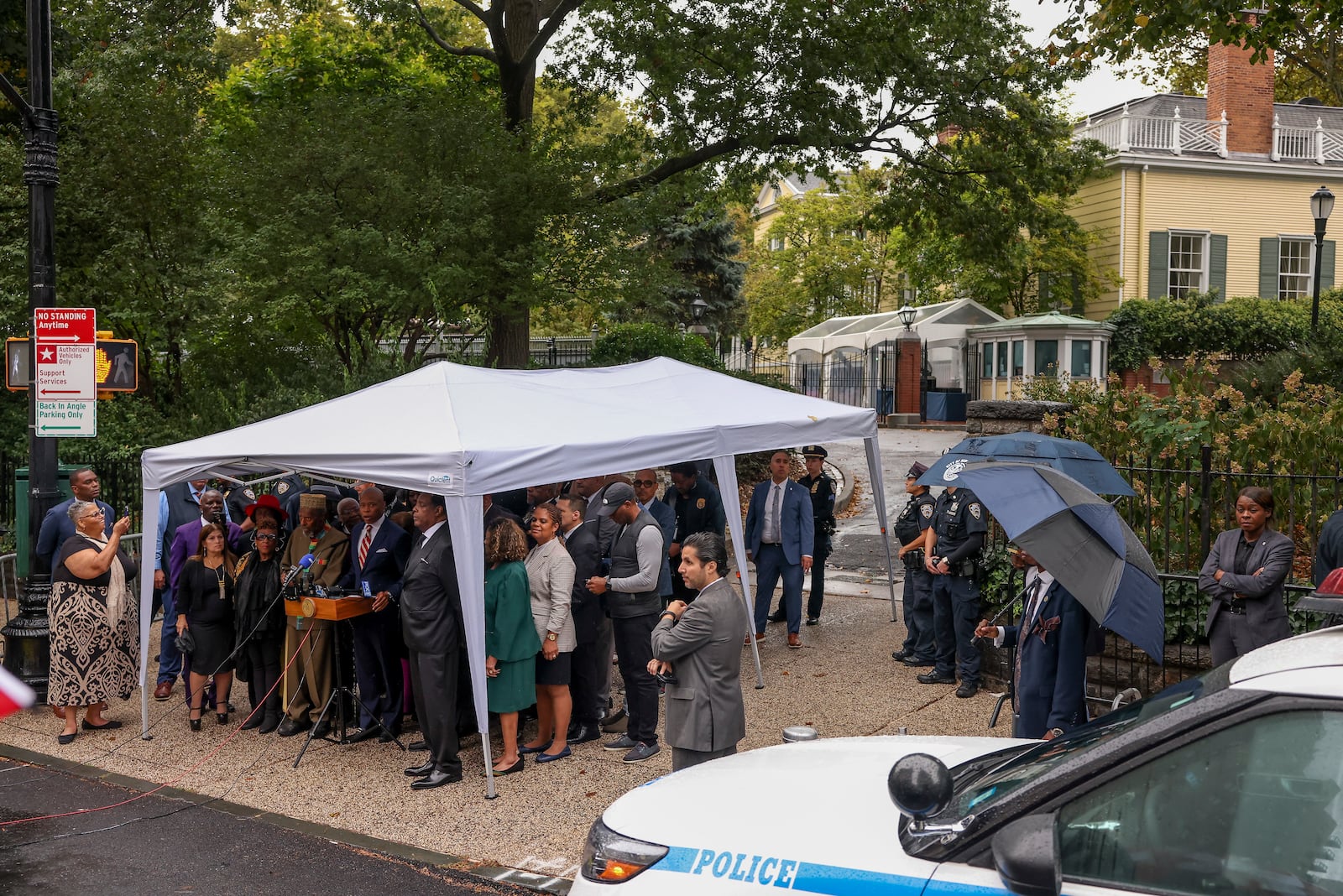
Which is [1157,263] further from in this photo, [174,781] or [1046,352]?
[174,781]

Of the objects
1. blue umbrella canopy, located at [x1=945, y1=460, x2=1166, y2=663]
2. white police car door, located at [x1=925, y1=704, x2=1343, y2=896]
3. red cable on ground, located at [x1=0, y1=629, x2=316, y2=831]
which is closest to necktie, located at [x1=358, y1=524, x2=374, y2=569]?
red cable on ground, located at [x1=0, y1=629, x2=316, y2=831]

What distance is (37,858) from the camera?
6480 millimetres

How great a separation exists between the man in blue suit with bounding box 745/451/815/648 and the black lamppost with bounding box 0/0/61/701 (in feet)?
20.7

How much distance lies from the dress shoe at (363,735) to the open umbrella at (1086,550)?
511 cm

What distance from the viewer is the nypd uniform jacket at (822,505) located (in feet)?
39.3

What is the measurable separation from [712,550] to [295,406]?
11455 millimetres

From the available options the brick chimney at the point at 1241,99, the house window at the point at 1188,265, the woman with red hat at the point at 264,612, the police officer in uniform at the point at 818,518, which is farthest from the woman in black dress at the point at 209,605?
the brick chimney at the point at 1241,99

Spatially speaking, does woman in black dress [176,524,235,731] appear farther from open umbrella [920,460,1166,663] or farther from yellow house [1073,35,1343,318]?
yellow house [1073,35,1343,318]

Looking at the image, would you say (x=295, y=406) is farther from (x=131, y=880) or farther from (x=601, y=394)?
(x=131, y=880)

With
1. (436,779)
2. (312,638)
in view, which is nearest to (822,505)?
(312,638)

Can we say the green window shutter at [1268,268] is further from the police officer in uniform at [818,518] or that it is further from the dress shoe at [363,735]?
the dress shoe at [363,735]

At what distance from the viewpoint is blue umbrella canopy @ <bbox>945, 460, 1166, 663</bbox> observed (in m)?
6.13

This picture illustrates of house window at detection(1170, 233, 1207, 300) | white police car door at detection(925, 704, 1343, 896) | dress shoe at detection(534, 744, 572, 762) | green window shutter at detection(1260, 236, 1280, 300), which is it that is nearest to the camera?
white police car door at detection(925, 704, 1343, 896)

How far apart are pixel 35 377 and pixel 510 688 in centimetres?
524
